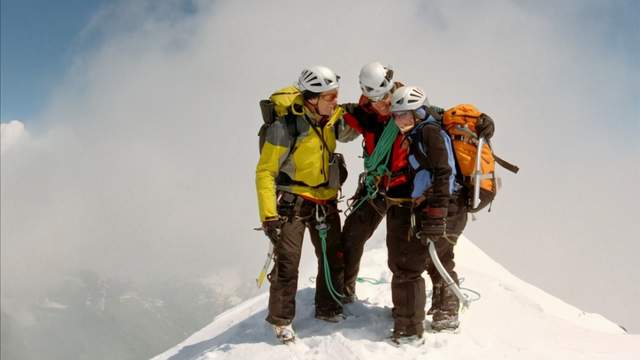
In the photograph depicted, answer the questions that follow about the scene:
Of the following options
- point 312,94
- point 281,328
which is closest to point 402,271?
point 281,328

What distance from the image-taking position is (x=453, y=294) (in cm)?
697

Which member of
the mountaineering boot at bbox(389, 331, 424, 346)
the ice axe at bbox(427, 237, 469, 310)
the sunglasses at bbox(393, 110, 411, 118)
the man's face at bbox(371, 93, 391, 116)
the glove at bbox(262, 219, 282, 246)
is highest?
the man's face at bbox(371, 93, 391, 116)

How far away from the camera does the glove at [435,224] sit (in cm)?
602

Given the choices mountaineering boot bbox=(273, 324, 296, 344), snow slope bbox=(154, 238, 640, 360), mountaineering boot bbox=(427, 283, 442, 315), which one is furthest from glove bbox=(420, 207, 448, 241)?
mountaineering boot bbox=(273, 324, 296, 344)

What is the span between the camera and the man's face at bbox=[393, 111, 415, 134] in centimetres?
628

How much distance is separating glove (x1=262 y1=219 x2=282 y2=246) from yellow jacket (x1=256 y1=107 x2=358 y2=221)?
0.07 metres

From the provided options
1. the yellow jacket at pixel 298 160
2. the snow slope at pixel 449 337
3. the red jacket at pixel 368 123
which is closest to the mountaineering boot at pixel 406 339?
the snow slope at pixel 449 337

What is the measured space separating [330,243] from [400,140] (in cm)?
192

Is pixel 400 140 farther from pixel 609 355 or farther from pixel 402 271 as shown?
pixel 609 355

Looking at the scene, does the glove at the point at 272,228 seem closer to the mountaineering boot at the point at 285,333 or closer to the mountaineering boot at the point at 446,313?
the mountaineering boot at the point at 285,333

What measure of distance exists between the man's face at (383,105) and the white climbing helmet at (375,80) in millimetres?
56

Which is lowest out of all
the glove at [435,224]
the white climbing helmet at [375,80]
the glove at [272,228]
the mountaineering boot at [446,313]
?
the mountaineering boot at [446,313]

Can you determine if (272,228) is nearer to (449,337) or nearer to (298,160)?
(298,160)

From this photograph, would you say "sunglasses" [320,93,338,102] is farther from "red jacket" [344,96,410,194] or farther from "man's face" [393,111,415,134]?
"man's face" [393,111,415,134]
